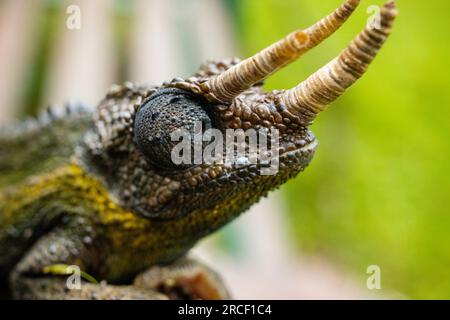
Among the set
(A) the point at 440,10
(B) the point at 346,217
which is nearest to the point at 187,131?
(B) the point at 346,217

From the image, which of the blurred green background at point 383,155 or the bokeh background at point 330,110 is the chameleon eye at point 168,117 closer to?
the bokeh background at point 330,110

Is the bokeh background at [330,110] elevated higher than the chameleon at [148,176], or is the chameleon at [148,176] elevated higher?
the bokeh background at [330,110]

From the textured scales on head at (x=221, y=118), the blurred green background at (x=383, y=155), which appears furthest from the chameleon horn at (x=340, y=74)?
the blurred green background at (x=383, y=155)

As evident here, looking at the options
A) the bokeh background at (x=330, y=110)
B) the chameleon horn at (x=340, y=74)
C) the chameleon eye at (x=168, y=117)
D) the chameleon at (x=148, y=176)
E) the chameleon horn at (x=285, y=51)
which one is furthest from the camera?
the bokeh background at (x=330, y=110)

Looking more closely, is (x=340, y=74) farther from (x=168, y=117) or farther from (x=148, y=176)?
(x=148, y=176)

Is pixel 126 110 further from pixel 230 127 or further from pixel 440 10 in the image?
pixel 440 10

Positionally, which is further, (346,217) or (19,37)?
(346,217)

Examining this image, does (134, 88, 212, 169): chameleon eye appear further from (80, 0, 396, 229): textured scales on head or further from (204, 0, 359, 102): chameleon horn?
(204, 0, 359, 102): chameleon horn
